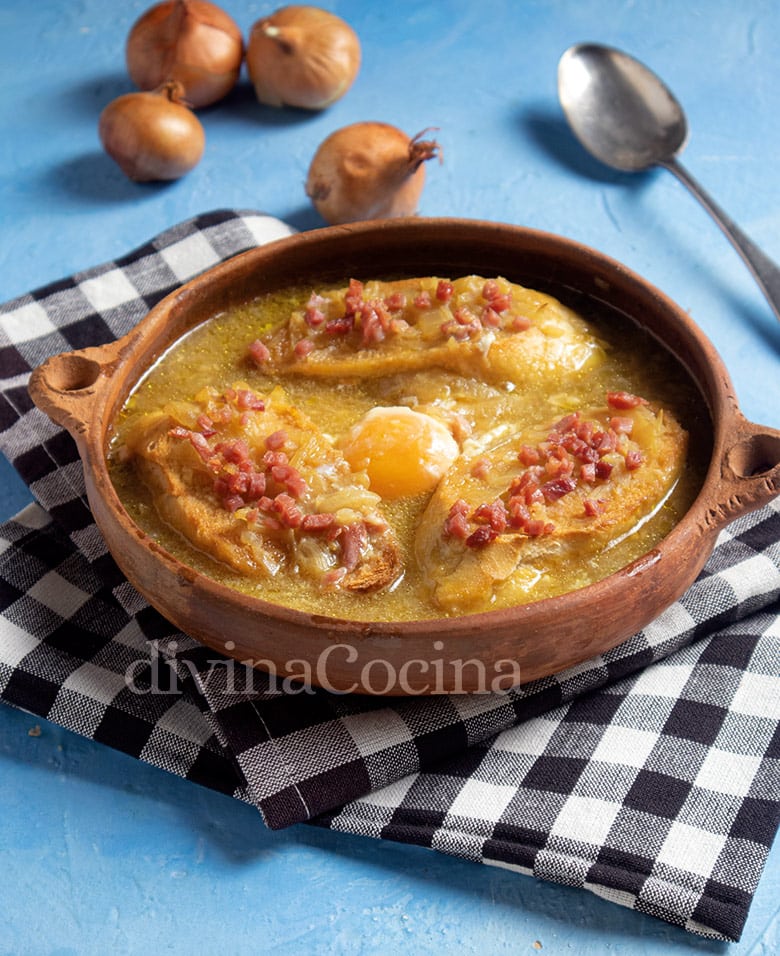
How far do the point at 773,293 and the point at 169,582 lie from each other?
9.19ft

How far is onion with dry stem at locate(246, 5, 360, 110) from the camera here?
5410mm

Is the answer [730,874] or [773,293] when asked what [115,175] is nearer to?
[773,293]

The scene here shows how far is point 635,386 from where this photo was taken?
12.0 feet

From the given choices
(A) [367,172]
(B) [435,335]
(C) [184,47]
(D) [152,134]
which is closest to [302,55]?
(C) [184,47]

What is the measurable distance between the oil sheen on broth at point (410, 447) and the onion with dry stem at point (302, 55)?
1922 mm

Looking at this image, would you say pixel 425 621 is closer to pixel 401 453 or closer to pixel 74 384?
pixel 401 453

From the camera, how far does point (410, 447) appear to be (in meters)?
3.34

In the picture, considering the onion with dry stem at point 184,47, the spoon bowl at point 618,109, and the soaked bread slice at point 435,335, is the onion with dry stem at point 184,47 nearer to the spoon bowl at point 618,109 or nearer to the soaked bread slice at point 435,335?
the spoon bowl at point 618,109

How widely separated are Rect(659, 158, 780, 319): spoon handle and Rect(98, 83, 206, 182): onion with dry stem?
2182 mm

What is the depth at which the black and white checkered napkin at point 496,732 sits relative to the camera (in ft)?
9.59

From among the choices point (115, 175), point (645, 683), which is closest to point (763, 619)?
point (645, 683)

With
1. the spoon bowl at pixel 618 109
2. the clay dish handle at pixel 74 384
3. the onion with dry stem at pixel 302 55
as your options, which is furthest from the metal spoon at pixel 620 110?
the clay dish handle at pixel 74 384

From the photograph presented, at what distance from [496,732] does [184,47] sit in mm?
3641

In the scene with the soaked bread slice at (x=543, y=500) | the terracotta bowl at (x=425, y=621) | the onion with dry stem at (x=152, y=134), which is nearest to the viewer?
the terracotta bowl at (x=425, y=621)
